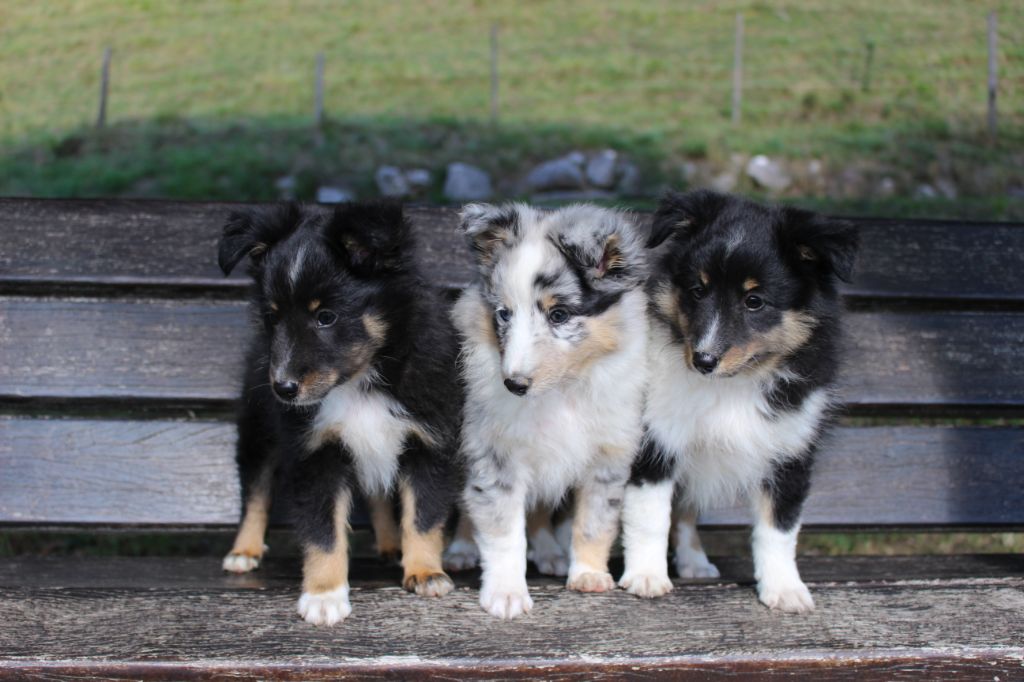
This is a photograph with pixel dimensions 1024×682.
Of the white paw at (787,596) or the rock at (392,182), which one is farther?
the rock at (392,182)

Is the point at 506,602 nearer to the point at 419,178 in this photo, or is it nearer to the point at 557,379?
the point at 557,379

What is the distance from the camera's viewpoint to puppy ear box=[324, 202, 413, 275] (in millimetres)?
3213

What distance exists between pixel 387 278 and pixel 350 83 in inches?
420

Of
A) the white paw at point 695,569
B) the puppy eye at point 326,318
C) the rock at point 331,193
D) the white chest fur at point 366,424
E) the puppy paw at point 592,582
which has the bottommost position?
the white paw at point 695,569

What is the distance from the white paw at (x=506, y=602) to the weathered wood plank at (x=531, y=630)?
A: 0.05m

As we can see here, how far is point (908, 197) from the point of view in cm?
1016

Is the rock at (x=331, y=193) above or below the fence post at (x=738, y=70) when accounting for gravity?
below

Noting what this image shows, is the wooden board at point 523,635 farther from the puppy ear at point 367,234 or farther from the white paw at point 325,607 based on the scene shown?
the puppy ear at point 367,234

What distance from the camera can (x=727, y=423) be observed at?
3387 mm

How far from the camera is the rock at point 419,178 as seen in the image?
34.9ft

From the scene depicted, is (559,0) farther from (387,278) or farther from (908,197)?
(387,278)

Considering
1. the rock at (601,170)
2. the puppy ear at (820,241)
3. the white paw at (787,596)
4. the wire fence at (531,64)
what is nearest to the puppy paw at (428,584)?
the white paw at (787,596)

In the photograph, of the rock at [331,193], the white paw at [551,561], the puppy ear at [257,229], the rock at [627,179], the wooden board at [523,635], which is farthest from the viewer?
the rock at [627,179]

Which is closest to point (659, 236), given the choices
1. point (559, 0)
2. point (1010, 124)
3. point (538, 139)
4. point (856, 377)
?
point (856, 377)
